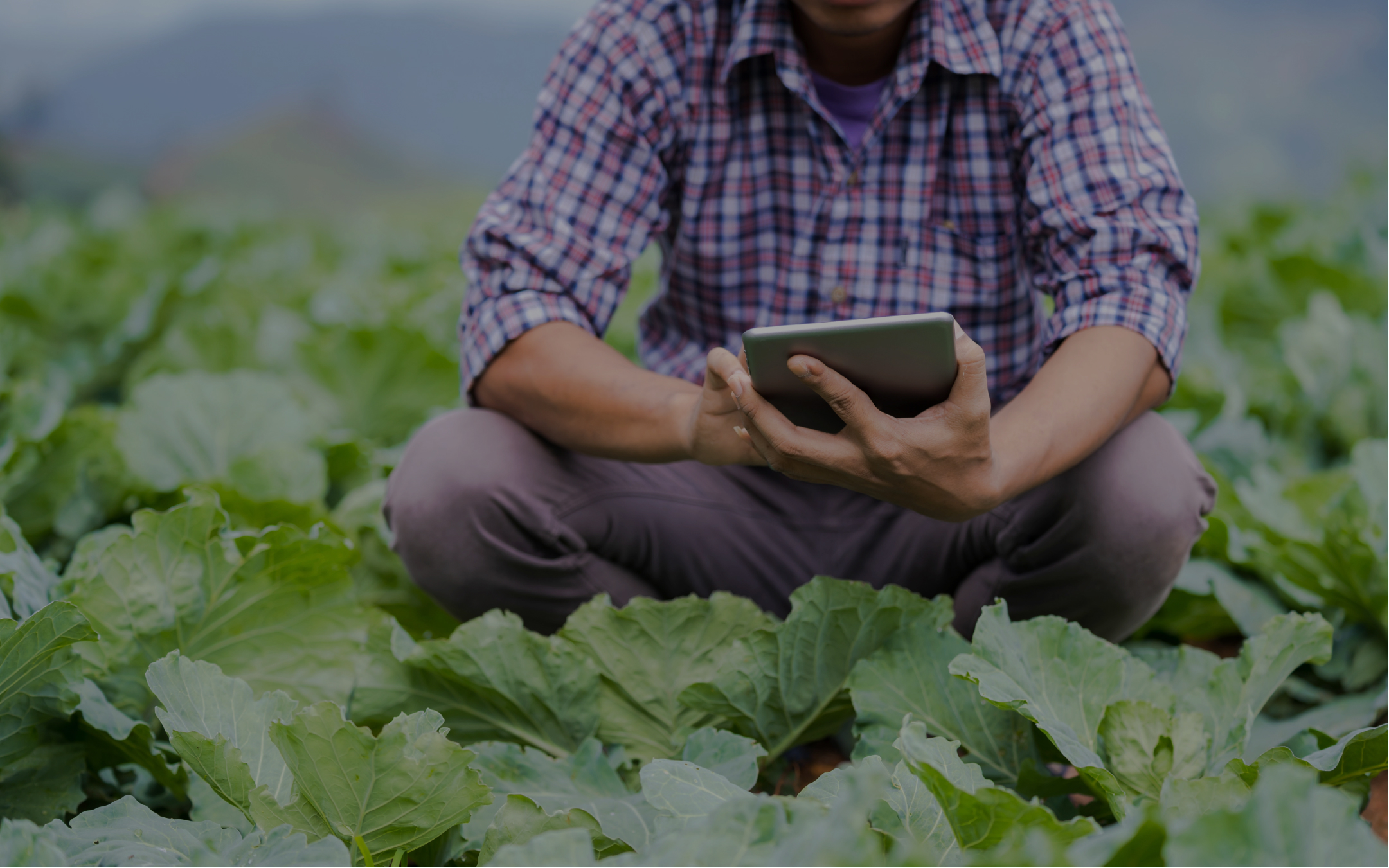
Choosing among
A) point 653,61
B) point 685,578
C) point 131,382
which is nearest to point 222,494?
point 685,578

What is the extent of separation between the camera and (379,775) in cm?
107

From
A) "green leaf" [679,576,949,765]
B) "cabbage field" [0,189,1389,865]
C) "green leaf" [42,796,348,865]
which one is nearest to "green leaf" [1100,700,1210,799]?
"cabbage field" [0,189,1389,865]

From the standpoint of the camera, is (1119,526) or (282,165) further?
(282,165)

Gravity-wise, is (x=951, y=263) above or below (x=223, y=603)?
above

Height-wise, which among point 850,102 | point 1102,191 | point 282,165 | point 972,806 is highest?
point 850,102

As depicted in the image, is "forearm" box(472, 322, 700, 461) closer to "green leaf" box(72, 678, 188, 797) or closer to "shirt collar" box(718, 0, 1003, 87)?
"shirt collar" box(718, 0, 1003, 87)

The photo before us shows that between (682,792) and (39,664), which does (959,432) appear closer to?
(682,792)

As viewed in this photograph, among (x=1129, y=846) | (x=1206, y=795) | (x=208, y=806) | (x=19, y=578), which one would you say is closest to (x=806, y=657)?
(x=1206, y=795)

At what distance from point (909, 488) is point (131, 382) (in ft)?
8.35

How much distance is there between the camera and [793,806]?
0.96 meters

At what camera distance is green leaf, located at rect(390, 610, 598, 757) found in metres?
1.39

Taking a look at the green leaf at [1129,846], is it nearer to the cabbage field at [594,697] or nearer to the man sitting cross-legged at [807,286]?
the cabbage field at [594,697]

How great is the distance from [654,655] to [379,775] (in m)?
0.49

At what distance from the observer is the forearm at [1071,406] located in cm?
131
